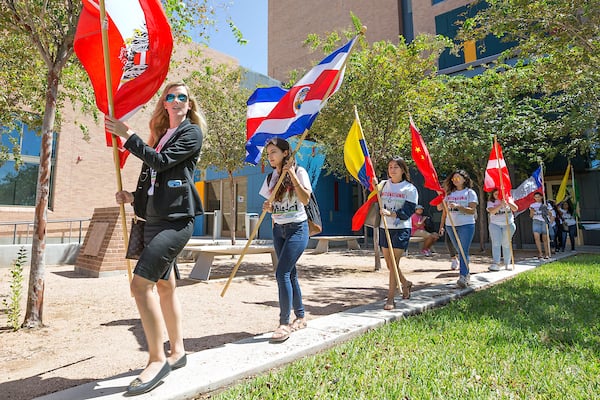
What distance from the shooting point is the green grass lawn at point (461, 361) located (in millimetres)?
2467

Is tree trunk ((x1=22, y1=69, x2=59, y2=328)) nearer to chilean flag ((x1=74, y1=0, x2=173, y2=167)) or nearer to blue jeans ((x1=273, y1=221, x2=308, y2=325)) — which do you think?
chilean flag ((x1=74, y1=0, x2=173, y2=167))

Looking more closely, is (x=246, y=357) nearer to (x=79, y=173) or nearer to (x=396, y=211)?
(x=396, y=211)

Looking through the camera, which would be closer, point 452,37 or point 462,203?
point 462,203

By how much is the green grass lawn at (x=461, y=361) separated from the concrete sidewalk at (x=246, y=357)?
0.33 ft

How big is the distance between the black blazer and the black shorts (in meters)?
0.07

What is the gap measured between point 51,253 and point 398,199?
1014 cm

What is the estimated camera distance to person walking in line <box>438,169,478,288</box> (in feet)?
19.7

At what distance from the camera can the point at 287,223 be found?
11.8 feet

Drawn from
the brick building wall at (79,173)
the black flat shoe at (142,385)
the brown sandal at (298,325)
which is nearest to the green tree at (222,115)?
the brick building wall at (79,173)

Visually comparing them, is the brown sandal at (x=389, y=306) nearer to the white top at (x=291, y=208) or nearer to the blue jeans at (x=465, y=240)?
the white top at (x=291, y=208)

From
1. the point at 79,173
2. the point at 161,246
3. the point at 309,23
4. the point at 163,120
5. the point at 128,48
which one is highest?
the point at 309,23

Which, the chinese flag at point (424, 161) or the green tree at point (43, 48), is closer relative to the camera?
the green tree at point (43, 48)

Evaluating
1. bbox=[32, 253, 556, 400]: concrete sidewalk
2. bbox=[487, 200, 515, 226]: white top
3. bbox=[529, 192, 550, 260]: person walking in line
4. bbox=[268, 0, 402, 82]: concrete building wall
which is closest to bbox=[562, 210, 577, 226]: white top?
bbox=[529, 192, 550, 260]: person walking in line

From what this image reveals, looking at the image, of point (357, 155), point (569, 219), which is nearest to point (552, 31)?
point (357, 155)
